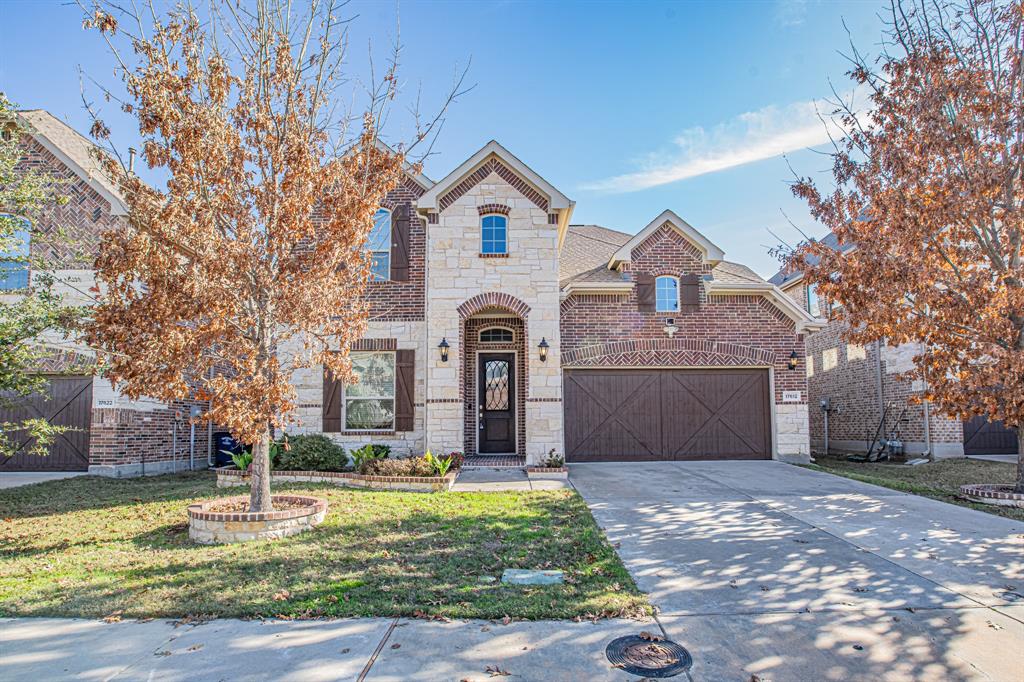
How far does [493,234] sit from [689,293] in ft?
15.5

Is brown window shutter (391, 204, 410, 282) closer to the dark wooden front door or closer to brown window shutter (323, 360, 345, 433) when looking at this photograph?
brown window shutter (323, 360, 345, 433)

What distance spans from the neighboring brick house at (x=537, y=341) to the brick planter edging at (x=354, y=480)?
214 centimetres

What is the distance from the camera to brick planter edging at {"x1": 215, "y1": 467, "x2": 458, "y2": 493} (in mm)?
9922

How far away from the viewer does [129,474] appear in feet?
39.9

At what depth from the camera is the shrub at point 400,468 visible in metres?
10.3

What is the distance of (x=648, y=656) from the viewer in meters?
3.63

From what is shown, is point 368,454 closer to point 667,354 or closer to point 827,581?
point 667,354

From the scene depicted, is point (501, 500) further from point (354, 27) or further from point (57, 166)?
point (57, 166)

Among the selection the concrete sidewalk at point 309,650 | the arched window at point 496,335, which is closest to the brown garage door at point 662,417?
the arched window at point 496,335

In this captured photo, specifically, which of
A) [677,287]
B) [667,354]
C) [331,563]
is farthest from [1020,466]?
[331,563]

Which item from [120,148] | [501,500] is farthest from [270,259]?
[501,500]

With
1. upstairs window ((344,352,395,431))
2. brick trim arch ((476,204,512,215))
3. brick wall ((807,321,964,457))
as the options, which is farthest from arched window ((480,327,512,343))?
brick wall ((807,321,964,457))

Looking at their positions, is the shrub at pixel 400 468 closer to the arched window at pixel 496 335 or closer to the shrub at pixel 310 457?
the shrub at pixel 310 457

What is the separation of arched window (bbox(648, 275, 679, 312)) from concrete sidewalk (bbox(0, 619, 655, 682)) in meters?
10.4
